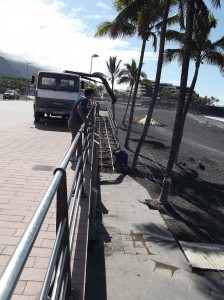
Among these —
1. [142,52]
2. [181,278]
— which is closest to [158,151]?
[142,52]

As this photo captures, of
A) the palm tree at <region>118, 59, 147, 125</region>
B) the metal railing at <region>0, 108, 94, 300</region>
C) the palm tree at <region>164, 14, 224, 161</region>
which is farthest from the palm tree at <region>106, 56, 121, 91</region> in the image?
the metal railing at <region>0, 108, 94, 300</region>

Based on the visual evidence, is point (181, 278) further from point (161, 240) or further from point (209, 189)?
point (209, 189)

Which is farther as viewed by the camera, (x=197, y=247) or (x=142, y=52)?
(x=142, y=52)

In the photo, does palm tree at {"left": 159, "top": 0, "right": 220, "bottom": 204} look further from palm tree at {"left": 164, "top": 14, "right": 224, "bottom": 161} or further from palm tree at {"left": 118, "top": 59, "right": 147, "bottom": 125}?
palm tree at {"left": 118, "top": 59, "right": 147, "bottom": 125}

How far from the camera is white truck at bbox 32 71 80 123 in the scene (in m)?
17.3

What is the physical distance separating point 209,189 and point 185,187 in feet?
3.44

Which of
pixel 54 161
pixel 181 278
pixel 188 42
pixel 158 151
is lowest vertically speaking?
pixel 158 151

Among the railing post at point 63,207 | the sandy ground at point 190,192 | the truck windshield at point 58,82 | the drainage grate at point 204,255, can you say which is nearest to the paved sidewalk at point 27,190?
the railing post at point 63,207

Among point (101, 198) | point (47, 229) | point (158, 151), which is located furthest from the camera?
point (158, 151)

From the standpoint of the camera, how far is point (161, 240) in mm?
8609

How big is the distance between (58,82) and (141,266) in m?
12.3

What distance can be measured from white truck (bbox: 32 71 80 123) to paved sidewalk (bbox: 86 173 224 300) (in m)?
7.91

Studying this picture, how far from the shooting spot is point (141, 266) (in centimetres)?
723

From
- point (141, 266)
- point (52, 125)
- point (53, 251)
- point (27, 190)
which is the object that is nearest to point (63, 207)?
point (53, 251)
